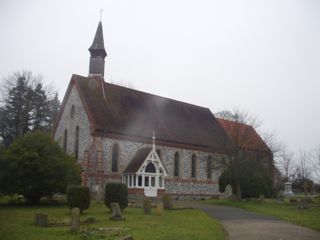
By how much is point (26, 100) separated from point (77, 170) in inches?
1033

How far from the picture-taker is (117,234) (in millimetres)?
13156

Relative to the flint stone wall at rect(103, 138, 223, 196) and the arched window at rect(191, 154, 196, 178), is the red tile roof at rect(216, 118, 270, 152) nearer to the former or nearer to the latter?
the flint stone wall at rect(103, 138, 223, 196)

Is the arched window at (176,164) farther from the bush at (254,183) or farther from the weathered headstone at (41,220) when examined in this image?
the weathered headstone at (41,220)

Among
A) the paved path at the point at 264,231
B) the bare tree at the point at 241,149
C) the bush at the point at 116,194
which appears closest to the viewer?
the paved path at the point at 264,231

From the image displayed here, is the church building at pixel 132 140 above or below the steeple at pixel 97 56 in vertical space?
below

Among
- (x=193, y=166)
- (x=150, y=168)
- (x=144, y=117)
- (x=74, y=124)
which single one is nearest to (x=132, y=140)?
(x=150, y=168)

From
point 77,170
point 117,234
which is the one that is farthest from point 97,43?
point 117,234

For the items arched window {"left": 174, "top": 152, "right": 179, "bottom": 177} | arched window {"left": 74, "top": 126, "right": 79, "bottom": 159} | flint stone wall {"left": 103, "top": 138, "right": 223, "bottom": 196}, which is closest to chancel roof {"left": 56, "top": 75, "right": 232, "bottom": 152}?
flint stone wall {"left": 103, "top": 138, "right": 223, "bottom": 196}

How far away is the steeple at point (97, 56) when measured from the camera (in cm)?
3953

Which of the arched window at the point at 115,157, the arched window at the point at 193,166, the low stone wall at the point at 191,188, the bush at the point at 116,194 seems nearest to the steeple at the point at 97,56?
the arched window at the point at 115,157

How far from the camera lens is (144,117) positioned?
39.4 m

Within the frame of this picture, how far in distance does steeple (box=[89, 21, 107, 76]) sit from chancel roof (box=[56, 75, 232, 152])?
1007 millimetres

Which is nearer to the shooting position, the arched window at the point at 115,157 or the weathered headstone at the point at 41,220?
the weathered headstone at the point at 41,220

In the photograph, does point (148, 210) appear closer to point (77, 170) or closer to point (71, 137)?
point (77, 170)
